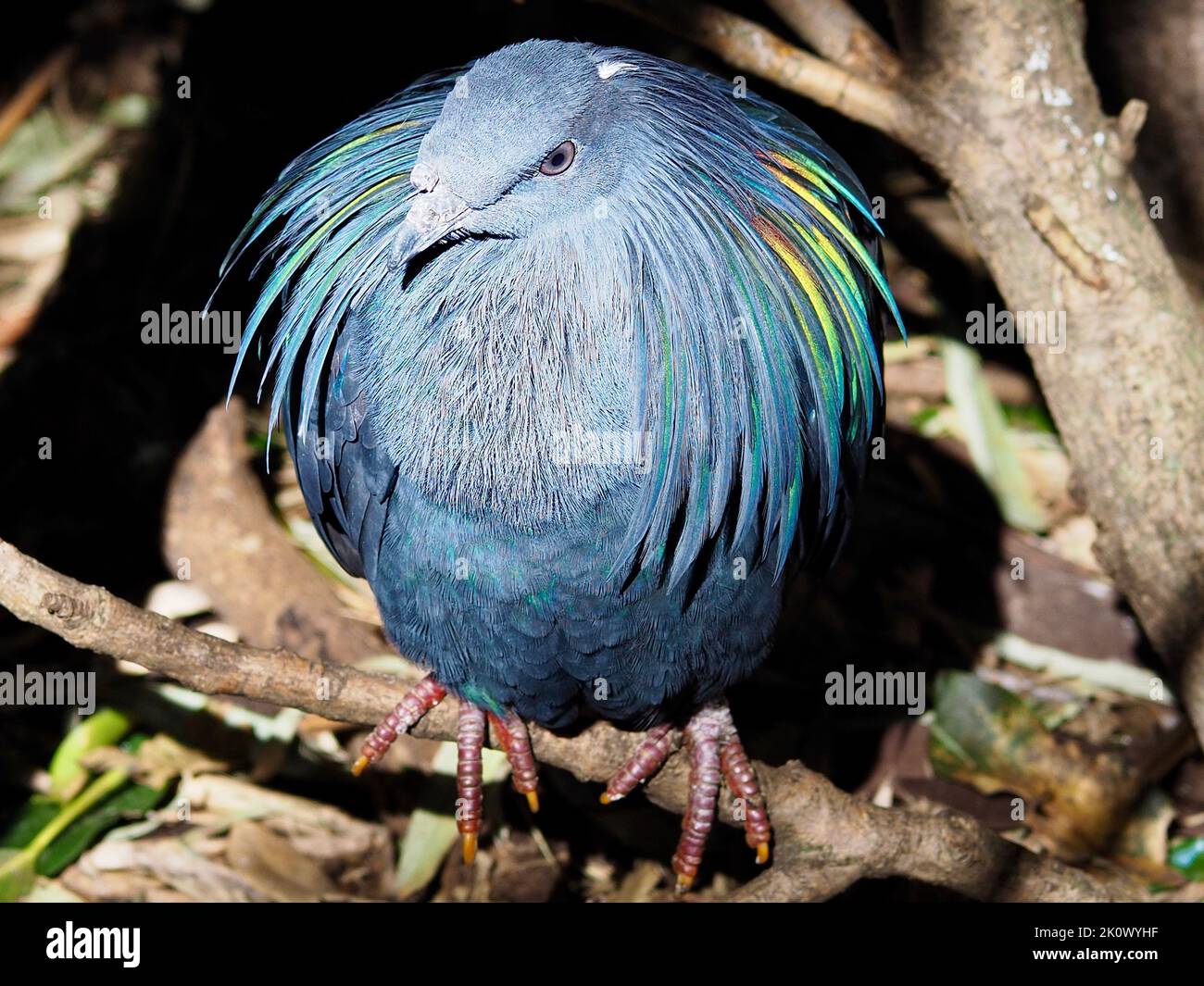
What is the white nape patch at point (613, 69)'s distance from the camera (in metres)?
3.13

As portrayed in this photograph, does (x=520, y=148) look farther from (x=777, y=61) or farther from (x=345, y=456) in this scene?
(x=777, y=61)

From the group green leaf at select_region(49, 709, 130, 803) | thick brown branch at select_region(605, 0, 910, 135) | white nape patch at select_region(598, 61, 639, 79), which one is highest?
thick brown branch at select_region(605, 0, 910, 135)

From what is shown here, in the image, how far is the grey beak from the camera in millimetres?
2914

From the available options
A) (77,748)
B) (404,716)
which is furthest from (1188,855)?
(77,748)

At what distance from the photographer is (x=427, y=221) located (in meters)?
2.92

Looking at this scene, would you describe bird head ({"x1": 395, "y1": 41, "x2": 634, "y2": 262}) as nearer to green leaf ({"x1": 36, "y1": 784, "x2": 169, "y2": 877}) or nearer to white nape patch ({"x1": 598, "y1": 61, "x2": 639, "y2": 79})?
white nape patch ({"x1": 598, "y1": 61, "x2": 639, "y2": 79})

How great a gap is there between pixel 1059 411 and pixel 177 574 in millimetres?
2959

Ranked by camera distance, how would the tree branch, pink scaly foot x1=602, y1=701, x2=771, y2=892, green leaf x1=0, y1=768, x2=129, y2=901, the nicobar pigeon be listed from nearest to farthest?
the nicobar pigeon < pink scaly foot x1=602, y1=701, x2=771, y2=892 < the tree branch < green leaf x1=0, y1=768, x2=129, y2=901

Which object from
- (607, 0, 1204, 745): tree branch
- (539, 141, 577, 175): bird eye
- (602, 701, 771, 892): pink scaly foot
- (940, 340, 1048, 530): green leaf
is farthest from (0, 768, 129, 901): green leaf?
(940, 340, 1048, 530): green leaf

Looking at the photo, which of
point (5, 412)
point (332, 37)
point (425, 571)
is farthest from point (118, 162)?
point (425, 571)

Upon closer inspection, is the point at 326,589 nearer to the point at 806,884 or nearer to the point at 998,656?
the point at 806,884

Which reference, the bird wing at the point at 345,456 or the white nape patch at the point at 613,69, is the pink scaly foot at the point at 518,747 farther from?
the white nape patch at the point at 613,69

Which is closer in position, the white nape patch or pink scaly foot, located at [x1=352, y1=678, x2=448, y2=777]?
the white nape patch

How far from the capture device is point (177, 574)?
4.76m
